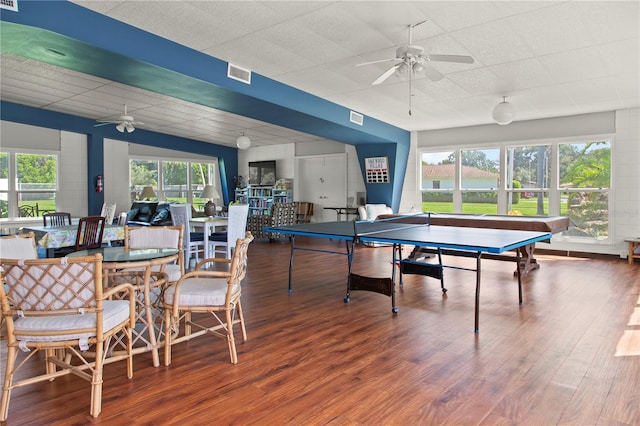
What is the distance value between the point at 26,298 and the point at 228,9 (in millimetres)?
2683

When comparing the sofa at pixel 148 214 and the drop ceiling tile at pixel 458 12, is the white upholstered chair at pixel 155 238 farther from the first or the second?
the sofa at pixel 148 214

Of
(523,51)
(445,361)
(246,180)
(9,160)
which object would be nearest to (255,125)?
(246,180)

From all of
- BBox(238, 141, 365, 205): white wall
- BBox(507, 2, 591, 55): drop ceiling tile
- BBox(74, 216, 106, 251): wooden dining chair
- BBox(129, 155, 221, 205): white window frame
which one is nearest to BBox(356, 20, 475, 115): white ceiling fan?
BBox(507, 2, 591, 55): drop ceiling tile

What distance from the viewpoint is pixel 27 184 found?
357 inches

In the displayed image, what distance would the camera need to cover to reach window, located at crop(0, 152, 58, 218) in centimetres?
884

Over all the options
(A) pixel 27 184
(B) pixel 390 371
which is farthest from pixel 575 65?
(A) pixel 27 184

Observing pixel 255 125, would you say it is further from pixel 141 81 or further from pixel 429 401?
pixel 429 401

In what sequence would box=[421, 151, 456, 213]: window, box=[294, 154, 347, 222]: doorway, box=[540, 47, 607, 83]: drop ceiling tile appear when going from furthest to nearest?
box=[294, 154, 347, 222]: doorway, box=[421, 151, 456, 213]: window, box=[540, 47, 607, 83]: drop ceiling tile

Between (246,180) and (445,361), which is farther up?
(246,180)

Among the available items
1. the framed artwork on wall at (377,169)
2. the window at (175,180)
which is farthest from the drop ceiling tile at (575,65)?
the window at (175,180)

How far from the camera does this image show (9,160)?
Answer: 8.86 m

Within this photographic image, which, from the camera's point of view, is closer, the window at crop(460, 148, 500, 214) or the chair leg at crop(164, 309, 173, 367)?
the chair leg at crop(164, 309, 173, 367)

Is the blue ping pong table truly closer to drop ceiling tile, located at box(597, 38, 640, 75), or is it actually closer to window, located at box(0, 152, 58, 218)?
drop ceiling tile, located at box(597, 38, 640, 75)

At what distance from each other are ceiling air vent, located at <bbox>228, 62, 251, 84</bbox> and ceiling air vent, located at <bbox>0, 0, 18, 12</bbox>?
83.2 inches
